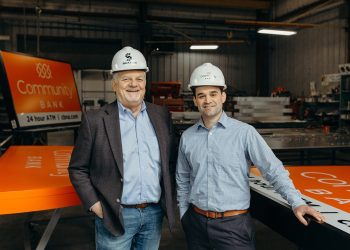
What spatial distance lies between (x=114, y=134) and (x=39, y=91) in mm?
3437

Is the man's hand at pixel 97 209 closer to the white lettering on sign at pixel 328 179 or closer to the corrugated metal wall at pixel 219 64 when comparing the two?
the white lettering on sign at pixel 328 179

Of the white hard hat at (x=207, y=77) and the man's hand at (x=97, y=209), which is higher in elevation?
the white hard hat at (x=207, y=77)

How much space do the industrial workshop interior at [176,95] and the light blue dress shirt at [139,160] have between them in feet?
0.18

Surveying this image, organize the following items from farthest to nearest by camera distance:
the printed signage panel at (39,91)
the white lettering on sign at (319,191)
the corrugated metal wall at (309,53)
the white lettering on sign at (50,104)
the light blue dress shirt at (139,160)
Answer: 1. the corrugated metal wall at (309,53)
2. the white lettering on sign at (50,104)
3. the printed signage panel at (39,91)
4. the white lettering on sign at (319,191)
5. the light blue dress shirt at (139,160)

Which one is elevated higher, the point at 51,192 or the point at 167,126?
the point at 167,126

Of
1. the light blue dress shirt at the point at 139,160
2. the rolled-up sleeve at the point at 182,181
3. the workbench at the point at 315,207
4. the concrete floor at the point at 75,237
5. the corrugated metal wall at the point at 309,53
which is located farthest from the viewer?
the corrugated metal wall at the point at 309,53

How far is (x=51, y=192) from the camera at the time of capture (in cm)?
207

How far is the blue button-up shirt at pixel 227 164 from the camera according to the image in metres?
1.78

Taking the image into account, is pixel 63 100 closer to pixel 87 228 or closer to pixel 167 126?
pixel 87 228

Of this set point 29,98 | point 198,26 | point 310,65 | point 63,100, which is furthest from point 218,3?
point 29,98

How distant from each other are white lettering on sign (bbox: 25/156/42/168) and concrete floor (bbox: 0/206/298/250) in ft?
2.60

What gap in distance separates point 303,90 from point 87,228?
33.6 ft

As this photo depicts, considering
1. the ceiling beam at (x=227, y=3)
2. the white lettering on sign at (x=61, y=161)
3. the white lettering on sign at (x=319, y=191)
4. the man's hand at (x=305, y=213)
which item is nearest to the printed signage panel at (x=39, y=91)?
the white lettering on sign at (x=61, y=161)

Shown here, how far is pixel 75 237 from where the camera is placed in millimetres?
3797
